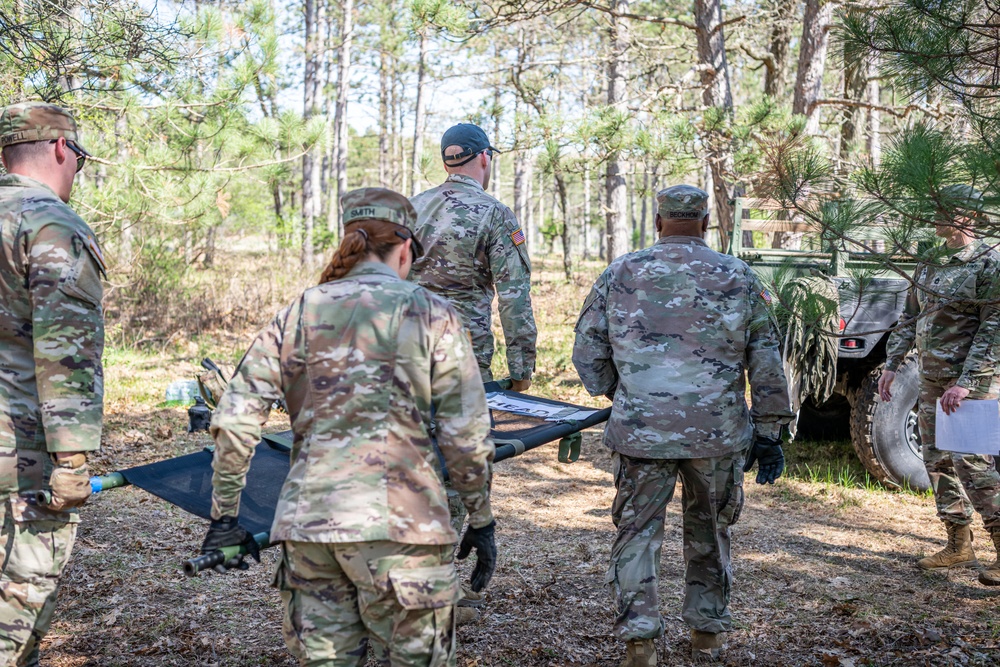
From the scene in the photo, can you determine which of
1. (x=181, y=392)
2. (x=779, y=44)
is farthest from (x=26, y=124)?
(x=779, y=44)

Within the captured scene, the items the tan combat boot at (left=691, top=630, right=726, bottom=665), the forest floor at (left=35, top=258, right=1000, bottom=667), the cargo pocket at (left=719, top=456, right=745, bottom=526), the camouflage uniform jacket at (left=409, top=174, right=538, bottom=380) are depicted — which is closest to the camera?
the cargo pocket at (left=719, top=456, right=745, bottom=526)

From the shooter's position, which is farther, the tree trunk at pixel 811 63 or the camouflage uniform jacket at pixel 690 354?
the tree trunk at pixel 811 63

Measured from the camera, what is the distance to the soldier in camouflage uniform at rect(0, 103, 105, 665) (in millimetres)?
2568

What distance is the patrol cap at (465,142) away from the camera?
3.96 m

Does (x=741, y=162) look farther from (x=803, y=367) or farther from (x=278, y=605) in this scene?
(x=278, y=605)

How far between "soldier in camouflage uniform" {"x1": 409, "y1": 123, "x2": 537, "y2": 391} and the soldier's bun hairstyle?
150 centimetres

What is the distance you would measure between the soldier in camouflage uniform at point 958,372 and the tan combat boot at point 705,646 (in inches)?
70.4

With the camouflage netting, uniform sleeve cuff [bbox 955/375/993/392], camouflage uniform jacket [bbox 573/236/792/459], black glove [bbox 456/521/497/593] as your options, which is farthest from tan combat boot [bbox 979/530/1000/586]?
black glove [bbox 456/521/497/593]

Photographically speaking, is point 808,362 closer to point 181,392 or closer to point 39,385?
point 39,385

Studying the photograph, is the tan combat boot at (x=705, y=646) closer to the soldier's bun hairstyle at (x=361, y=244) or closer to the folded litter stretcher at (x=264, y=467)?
the folded litter stretcher at (x=264, y=467)

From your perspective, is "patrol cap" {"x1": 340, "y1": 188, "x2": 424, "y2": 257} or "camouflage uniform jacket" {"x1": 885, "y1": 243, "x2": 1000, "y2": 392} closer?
Result: "patrol cap" {"x1": 340, "y1": 188, "x2": 424, "y2": 257}

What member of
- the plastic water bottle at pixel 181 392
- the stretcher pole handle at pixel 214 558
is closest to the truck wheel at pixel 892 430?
the stretcher pole handle at pixel 214 558

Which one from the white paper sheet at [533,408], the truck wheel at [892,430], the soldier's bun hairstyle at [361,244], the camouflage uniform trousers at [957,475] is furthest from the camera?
the truck wheel at [892,430]

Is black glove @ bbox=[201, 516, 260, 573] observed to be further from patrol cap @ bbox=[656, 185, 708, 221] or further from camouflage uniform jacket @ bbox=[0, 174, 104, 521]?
patrol cap @ bbox=[656, 185, 708, 221]
